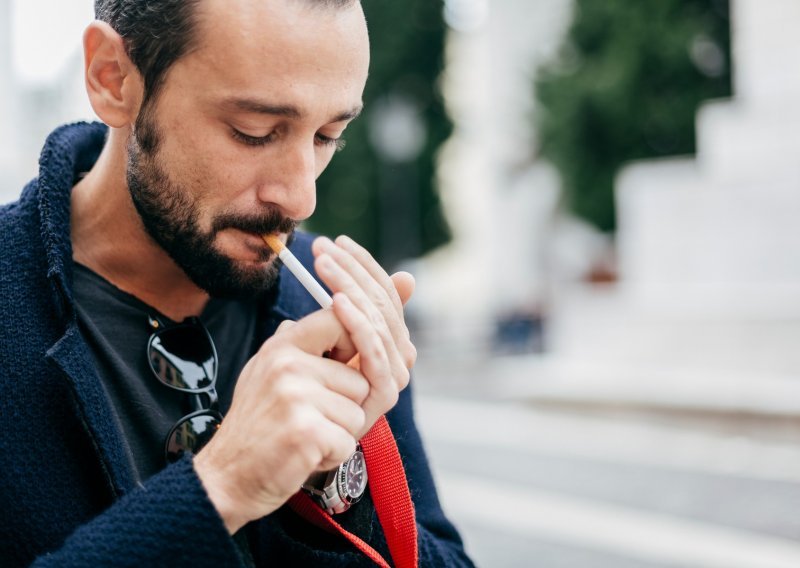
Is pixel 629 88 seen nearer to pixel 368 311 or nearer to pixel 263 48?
pixel 263 48

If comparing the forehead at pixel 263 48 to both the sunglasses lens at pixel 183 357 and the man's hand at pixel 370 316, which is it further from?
the sunglasses lens at pixel 183 357

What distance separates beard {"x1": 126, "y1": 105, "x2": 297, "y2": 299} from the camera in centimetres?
153

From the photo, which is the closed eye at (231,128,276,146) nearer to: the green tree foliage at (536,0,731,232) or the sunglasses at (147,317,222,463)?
the sunglasses at (147,317,222,463)

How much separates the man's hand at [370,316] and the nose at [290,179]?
8.5 inches

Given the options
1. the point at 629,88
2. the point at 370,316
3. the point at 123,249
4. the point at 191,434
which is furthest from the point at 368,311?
the point at 629,88

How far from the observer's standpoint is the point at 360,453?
60.2 inches

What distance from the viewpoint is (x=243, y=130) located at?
1471 millimetres

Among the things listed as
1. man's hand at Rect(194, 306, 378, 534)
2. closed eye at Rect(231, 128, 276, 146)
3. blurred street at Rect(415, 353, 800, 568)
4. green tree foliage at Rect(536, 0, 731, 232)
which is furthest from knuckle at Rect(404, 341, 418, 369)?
green tree foliage at Rect(536, 0, 731, 232)

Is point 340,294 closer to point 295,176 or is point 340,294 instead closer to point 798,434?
point 295,176

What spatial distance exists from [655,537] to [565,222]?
2007cm

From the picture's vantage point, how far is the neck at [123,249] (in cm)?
164

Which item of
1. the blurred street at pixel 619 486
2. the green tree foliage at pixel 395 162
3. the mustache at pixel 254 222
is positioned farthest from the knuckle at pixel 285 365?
the green tree foliage at pixel 395 162

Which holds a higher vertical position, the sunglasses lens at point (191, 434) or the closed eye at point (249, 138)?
the closed eye at point (249, 138)

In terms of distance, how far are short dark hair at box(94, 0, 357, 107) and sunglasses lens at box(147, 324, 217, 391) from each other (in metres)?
0.41
